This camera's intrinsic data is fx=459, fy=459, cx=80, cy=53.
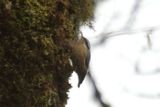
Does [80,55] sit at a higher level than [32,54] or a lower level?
higher

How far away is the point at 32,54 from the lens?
4.66 feet

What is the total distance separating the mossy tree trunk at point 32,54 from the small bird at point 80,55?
0.16 ft

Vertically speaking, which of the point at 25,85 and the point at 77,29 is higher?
the point at 77,29

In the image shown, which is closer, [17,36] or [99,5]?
[17,36]

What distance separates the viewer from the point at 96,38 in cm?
238

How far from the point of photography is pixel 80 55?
163 cm


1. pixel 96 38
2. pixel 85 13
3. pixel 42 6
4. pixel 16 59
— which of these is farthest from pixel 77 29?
pixel 96 38

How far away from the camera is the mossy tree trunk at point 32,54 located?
1394 mm

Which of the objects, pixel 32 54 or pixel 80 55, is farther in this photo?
pixel 80 55

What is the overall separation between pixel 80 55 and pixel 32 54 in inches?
10.1

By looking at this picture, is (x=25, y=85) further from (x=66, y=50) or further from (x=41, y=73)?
(x=66, y=50)

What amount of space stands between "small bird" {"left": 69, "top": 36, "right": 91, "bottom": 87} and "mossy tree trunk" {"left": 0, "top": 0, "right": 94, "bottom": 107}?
0.16 feet

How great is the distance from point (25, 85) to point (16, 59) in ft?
0.28

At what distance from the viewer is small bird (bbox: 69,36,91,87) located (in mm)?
1593
